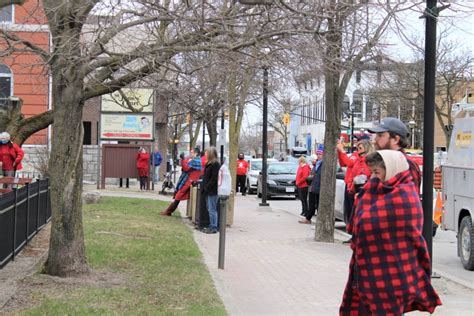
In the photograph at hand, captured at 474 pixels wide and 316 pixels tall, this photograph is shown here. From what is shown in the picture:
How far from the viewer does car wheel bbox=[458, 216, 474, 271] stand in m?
10.8

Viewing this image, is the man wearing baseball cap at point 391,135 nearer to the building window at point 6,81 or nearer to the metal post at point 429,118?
the metal post at point 429,118

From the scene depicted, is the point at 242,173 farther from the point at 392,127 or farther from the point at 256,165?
the point at 392,127

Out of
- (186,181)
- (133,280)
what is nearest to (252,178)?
(186,181)

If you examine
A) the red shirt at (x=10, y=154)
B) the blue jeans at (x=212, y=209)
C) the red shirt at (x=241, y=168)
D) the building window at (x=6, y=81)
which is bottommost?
the blue jeans at (x=212, y=209)

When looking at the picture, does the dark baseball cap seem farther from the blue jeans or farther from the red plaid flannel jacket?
the blue jeans

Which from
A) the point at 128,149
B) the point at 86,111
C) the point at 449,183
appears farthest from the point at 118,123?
the point at 449,183

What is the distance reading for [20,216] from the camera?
10289 mm

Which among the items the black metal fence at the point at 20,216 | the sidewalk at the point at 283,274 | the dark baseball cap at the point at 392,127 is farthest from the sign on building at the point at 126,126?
the dark baseball cap at the point at 392,127

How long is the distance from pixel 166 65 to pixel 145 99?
20.4 metres

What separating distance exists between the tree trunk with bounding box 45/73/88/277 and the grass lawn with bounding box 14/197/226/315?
29cm

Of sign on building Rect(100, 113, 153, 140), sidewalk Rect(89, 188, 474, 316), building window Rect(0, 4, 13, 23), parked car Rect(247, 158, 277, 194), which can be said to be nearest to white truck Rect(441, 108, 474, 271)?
sidewalk Rect(89, 188, 474, 316)

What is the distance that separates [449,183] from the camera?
11984 millimetres

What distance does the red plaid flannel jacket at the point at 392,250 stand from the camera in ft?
14.9

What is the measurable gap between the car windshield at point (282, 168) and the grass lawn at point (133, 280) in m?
14.8
